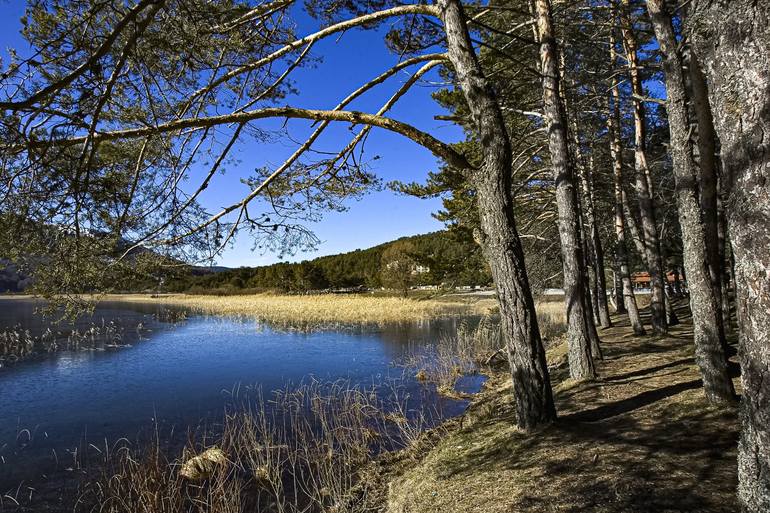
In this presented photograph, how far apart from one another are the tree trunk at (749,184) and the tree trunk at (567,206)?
Result: 12.8 feet

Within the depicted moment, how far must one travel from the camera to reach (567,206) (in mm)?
5719

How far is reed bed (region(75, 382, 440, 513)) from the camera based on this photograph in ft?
14.3

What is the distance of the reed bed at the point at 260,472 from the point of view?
4.36m

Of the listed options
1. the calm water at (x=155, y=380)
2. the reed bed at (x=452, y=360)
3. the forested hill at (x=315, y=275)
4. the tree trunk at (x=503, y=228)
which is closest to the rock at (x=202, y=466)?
the calm water at (x=155, y=380)

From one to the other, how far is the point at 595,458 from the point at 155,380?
1070 cm

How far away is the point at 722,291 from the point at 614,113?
14.0ft

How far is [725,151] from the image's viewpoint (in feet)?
5.87

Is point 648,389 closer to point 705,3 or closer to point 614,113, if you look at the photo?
point 705,3

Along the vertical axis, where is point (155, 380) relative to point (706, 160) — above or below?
below

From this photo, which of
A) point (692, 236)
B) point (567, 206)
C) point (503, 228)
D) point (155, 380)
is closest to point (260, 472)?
point (503, 228)

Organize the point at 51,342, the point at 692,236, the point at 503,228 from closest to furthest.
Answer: the point at 503,228
the point at 692,236
the point at 51,342

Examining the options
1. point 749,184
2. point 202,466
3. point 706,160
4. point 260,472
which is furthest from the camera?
point 202,466

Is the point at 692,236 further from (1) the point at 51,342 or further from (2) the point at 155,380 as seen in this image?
(1) the point at 51,342

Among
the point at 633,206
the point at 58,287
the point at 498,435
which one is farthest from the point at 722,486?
the point at 633,206
